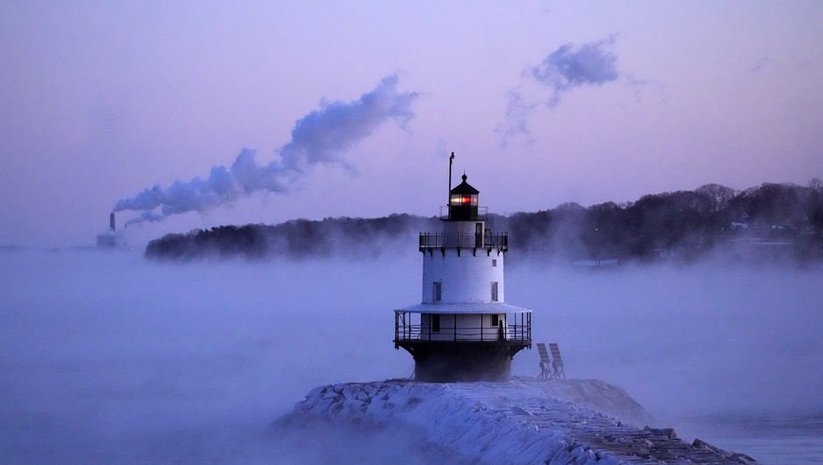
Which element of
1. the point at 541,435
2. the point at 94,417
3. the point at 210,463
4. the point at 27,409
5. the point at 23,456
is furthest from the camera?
the point at 27,409

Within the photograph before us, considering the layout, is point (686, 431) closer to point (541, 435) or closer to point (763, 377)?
point (541, 435)

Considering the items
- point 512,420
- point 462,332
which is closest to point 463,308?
→ point 462,332

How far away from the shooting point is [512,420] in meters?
36.0

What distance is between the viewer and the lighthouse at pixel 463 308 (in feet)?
143

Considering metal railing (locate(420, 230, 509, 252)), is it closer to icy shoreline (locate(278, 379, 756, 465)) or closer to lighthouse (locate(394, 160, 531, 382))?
lighthouse (locate(394, 160, 531, 382))

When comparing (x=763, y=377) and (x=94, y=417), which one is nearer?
(x=94, y=417)

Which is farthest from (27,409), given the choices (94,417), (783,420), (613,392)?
(783,420)

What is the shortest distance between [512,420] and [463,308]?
24.9 feet

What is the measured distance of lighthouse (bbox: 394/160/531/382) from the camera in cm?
4353

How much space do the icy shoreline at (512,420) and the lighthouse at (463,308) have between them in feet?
3.38

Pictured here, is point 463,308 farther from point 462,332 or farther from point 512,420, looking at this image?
point 512,420

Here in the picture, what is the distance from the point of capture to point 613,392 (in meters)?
45.3

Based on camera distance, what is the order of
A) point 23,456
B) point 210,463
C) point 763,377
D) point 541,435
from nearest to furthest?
point 541,435 → point 210,463 → point 23,456 → point 763,377

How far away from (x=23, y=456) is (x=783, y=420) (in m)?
24.0
